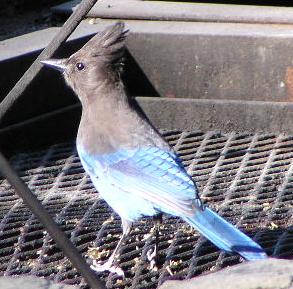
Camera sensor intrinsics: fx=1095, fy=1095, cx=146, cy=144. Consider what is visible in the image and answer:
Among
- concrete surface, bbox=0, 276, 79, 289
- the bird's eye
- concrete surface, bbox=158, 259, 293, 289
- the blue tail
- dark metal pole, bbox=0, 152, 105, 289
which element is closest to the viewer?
dark metal pole, bbox=0, 152, 105, 289

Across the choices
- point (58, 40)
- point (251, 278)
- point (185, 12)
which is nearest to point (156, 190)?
point (58, 40)

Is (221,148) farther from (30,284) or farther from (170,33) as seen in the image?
(30,284)

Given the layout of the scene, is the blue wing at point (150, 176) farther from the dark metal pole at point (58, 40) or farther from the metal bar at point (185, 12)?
the metal bar at point (185, 12)

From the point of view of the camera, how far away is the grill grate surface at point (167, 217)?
363cm

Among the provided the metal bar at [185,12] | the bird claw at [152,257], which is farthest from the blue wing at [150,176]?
the metal bar at [185,12]

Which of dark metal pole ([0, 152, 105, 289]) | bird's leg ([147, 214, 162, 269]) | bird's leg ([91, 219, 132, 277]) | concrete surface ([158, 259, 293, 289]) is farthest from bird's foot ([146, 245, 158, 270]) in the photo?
dark metal pole ([0, 152, 105, 289])

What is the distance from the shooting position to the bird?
3.56 meters

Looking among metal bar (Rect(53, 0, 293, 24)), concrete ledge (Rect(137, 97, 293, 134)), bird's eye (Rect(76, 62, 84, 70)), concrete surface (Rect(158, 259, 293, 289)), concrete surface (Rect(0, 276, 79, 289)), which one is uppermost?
concrete surface (Rect(0, 276, 79, 289))

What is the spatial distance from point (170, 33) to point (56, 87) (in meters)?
0.57

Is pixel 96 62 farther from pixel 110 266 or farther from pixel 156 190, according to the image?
pixel 110 266

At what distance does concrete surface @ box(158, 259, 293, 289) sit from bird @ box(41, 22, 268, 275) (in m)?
0.85

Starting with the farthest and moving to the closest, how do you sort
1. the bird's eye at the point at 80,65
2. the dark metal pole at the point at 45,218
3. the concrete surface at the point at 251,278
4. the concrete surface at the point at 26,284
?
the bird's eye at the point at 80,65 < the concrete surface at the point at 26,284 < the concrete surface at the point at 251,278 < the dark metal pole at the point at 45,218

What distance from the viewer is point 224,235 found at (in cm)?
343

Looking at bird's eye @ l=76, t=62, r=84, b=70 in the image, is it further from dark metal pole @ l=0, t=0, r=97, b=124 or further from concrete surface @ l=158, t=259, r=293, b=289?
concrete surface @ l=158, t=259, r=293, b=289
